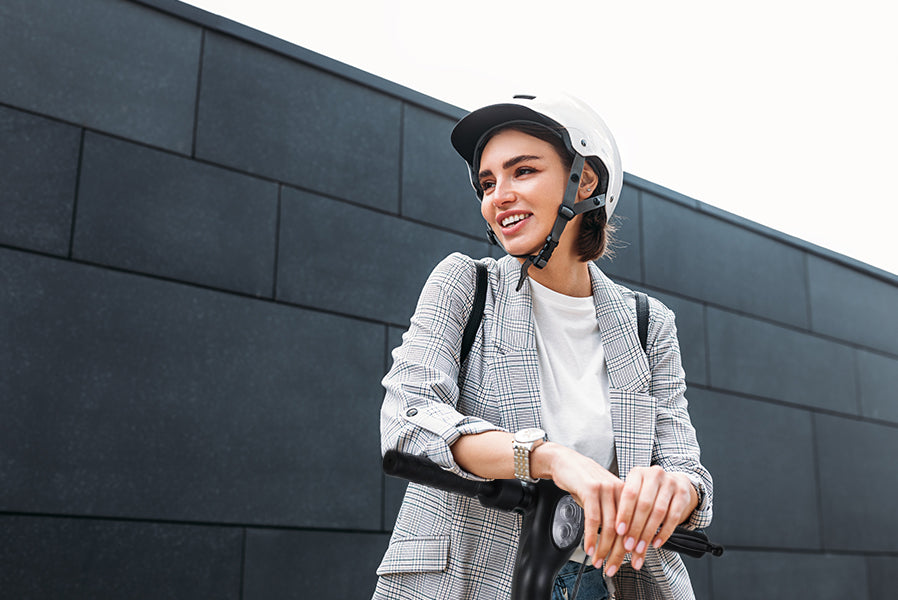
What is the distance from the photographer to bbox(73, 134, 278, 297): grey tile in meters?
3.68

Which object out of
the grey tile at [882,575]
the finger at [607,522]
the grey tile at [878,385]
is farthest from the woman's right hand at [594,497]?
the grey tile at [878,385]

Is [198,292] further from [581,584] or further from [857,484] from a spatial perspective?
[857,484]

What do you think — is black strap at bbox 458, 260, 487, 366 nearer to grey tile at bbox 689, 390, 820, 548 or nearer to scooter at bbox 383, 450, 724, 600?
scooter at bbox 383, 450, 724, 600

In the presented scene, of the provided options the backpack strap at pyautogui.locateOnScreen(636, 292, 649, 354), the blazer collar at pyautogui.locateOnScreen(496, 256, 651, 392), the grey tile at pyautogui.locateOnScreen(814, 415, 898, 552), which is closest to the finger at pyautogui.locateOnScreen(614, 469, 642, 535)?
the blazer collar at pyautogui.locateOnScreen(496, 256, 651, 392)

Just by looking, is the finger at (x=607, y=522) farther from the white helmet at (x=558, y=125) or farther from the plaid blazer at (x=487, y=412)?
the white helmet at (x=558, y=125)

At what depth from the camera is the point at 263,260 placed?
412 cm

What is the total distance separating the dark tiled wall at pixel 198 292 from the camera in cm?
346

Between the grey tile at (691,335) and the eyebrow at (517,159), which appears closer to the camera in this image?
the eyebrow at (517,159)

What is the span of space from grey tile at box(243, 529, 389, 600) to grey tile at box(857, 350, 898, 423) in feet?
15.6

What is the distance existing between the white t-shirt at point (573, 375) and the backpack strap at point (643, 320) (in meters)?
0.09

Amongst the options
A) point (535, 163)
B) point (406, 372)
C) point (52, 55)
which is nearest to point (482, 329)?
point (406, 372)

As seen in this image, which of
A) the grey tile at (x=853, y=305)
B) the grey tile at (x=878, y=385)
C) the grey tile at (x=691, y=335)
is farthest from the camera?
the grey tile at (x=878, y=385)

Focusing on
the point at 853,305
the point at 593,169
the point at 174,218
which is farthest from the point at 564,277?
the point at 853,305

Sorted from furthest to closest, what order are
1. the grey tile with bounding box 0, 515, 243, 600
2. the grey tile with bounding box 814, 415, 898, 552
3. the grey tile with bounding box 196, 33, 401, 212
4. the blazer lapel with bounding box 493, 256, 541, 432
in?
the grey tile with bounding box 814, 415, 898, 552
the grey tile with bounding box 196, 33, 401, 212
the grey tile with bounding box 0, 515, 243, 600
the blazer lapel with bounding box 493, 256, 541, 432
